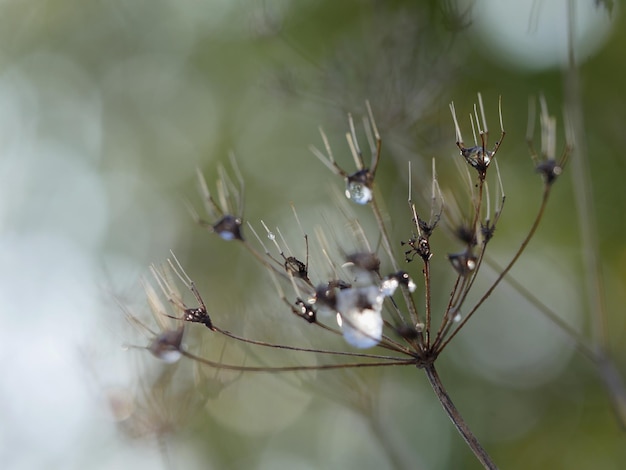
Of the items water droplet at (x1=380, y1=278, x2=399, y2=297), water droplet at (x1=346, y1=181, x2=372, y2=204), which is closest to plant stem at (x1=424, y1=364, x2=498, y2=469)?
water droplet at (x1=380, y1=278, x2=399, y2=297)

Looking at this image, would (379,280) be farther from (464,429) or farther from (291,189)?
(291,189)

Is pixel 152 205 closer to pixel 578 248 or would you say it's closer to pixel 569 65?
pixel 578 248

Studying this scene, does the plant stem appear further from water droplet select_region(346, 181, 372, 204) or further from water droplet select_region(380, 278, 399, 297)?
water droplet select_region(346, 181, 372, 204)

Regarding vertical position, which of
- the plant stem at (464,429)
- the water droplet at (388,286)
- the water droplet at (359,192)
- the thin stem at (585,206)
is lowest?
the plant stem at (464,429)

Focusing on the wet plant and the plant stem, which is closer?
the plant stem

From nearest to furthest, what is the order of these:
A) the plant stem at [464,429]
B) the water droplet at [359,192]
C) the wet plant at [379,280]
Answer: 1. the plant stem at [464,429]
2. the wet plant at [379,280]
3. the water droplet at [359,192]

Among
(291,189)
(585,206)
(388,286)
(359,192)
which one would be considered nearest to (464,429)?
(388,286)

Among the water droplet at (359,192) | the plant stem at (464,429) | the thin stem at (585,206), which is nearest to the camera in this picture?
the plant stem at (464,429)

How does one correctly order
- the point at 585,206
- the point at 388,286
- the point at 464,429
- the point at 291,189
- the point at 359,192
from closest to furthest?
1. the point at 464,429
2. the point at 388,286
3. the point at 359,192
4. the point at 585,206
5. the point at 291,189

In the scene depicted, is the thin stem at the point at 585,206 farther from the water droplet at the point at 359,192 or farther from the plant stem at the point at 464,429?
the plant stem at the point at 464,429

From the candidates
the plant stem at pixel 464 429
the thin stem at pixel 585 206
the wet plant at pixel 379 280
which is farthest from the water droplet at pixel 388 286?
the thin stem at pixel 585 206
